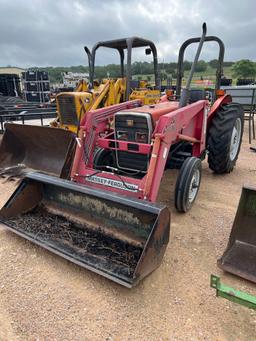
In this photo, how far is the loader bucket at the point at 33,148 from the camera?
508 centimetres

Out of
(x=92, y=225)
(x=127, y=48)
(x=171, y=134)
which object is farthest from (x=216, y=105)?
(x=92, y=225)

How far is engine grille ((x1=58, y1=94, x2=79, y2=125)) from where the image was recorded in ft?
21.0

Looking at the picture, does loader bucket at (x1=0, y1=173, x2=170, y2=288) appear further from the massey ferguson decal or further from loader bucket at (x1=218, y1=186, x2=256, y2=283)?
loader bucket at (x1=218, y1=186, x2=256, y2=283)

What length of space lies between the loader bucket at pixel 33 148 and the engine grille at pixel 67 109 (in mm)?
1332

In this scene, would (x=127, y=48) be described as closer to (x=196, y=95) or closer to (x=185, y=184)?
(x=196, y=95)

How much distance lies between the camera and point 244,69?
47.7m

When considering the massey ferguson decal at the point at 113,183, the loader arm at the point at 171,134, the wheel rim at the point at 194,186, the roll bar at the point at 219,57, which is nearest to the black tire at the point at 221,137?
the loader arm at the point at 171,134

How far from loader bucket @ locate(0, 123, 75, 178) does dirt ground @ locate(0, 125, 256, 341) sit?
2.08 metres

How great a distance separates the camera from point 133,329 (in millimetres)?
2148

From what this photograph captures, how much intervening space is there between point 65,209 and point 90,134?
1110 millimetres

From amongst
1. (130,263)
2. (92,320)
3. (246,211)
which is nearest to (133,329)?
(92,320)

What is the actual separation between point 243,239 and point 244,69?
51.1 m

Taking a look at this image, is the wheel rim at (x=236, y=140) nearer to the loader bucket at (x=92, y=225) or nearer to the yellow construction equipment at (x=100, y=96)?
the yellow construction equipment at (x=100, y=96)

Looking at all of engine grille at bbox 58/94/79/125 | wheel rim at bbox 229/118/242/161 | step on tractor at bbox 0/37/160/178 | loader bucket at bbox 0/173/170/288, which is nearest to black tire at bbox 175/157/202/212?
loader bucket at bbox 0/173/170/288
